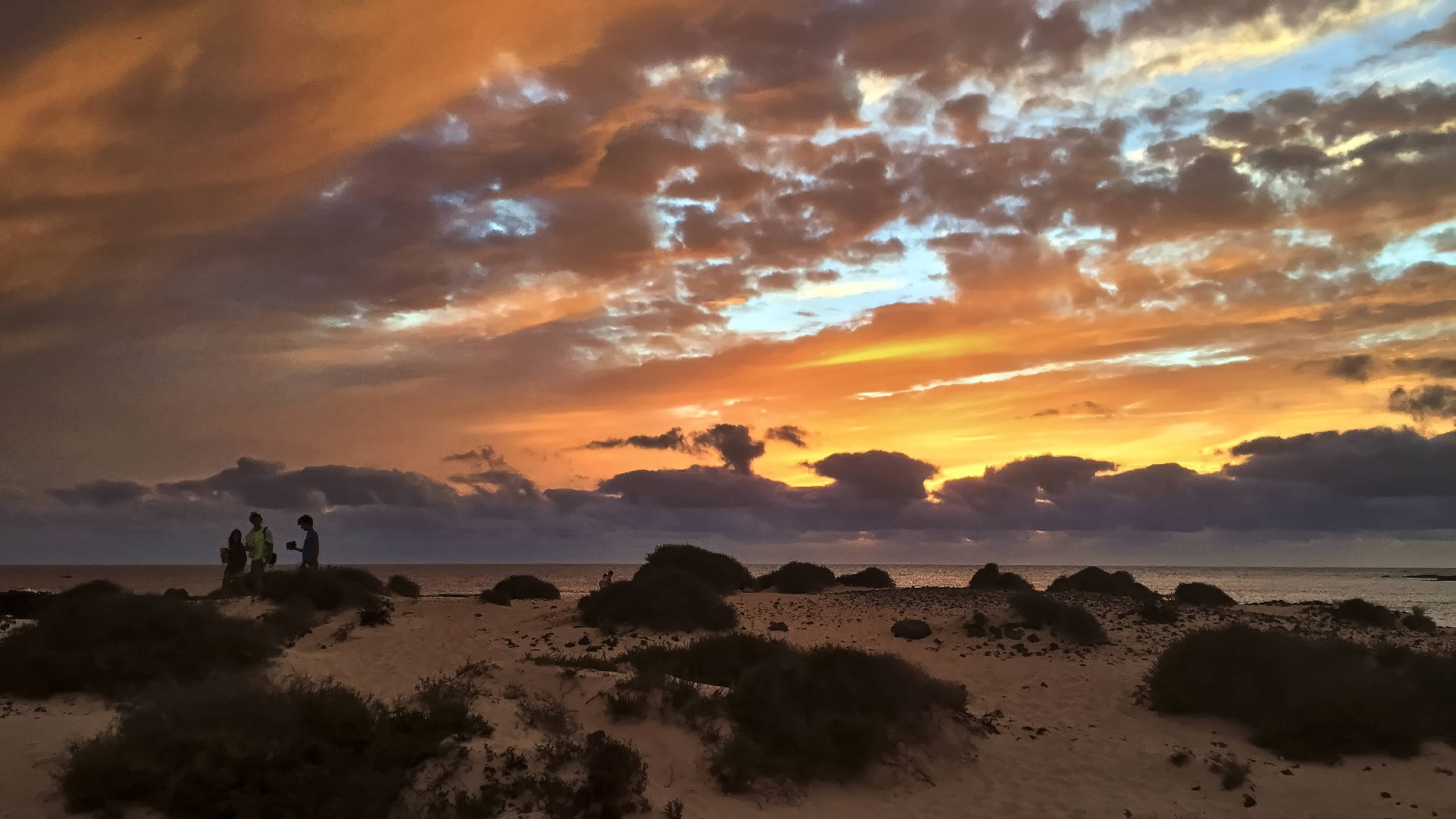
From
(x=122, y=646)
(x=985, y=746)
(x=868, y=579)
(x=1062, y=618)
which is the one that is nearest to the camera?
(x=122, y=646)

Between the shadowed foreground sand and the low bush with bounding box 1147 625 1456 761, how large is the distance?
0.34m

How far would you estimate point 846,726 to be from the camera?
12867 millimetres

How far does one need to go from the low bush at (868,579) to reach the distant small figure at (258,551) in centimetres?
2675

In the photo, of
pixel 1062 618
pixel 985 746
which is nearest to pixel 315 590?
pixel 985 746

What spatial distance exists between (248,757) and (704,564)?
92.6 feet

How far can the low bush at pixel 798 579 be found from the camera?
39.1 m

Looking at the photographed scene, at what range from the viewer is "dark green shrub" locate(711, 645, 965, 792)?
39.9ft

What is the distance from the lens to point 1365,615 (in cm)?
2803

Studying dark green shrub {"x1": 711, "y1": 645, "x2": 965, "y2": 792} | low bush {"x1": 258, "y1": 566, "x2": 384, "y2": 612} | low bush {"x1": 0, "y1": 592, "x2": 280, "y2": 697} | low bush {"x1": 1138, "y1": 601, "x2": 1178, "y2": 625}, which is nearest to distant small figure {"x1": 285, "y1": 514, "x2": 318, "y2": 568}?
low bush {"x1": 258, "y1": 566, "x2": 384, "y2": 612}

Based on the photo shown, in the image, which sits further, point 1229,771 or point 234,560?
point 234,560

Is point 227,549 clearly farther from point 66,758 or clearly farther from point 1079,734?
point 1079,734

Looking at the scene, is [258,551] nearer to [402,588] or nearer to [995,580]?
[402,588]

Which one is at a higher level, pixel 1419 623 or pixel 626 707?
pixel 626 707

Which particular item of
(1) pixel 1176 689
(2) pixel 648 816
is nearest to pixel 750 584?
(1) pixel 1176 689
